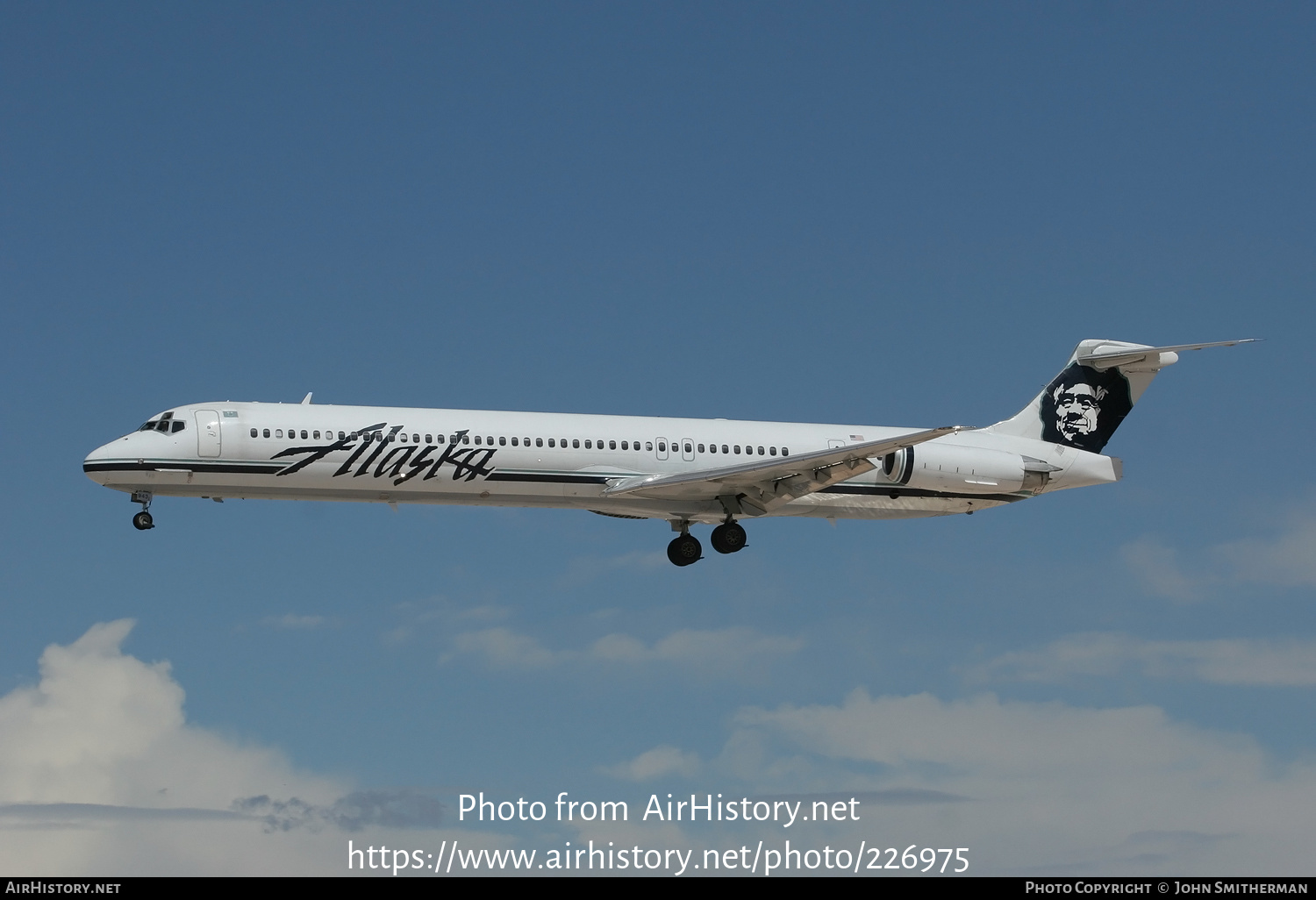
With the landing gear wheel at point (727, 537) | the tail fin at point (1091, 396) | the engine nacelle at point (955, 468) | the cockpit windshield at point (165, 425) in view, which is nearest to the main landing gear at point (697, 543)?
the landing gear wheel at point (727, 537)

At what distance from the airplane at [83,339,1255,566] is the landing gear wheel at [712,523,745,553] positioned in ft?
→ 0.10

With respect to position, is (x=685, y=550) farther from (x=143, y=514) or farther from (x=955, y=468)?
(x=143, y=514)

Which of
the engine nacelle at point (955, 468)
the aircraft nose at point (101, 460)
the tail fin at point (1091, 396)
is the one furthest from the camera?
the tail fin at point (1091, 396)

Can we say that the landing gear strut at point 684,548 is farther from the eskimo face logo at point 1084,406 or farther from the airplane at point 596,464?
the eskimo face logo at point 1084,406

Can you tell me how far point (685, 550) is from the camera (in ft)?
131

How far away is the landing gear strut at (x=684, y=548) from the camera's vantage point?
39906mm

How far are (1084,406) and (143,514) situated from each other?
24.4 metres

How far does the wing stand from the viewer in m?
36.2

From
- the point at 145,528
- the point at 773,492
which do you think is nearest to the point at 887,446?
the point at 773,492

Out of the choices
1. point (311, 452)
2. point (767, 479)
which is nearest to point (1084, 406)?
point (767, 479)

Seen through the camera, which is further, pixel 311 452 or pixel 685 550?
pixel 685 550

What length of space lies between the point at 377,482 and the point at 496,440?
2.85 m

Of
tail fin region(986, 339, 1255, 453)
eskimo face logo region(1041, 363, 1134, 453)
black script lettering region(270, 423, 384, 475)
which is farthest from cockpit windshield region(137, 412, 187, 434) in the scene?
eskimo face logo region(1041, 363, 1134, 453)

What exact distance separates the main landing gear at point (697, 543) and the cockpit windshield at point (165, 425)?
12276 millimetres
